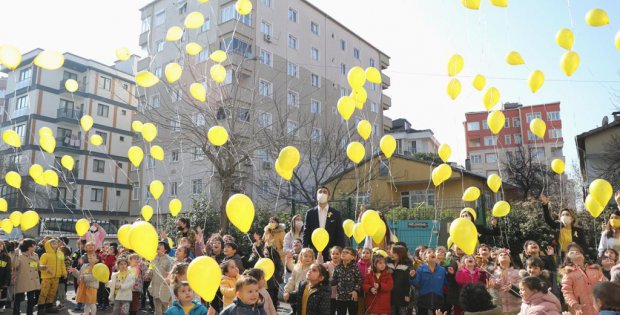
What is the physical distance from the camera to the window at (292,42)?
31450 millimetres

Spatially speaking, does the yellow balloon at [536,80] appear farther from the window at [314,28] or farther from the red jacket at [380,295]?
the window at [314,28]

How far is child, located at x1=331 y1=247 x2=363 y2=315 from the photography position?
6164 mm

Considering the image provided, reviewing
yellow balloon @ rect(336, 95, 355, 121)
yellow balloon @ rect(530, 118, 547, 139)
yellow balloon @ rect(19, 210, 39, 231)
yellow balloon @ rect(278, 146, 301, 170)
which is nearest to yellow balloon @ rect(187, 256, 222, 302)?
yellow balloon @ rect(278, 146, 301, 170)

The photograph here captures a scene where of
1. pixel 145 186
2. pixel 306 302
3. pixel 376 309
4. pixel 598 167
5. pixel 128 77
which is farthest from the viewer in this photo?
pixel 128 77

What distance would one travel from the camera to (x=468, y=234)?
5328 millimetres

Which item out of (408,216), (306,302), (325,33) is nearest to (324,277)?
(306,302)

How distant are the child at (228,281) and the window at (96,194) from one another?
37.5 metres

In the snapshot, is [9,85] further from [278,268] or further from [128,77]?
[278,268]

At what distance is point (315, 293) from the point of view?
5.88 meters

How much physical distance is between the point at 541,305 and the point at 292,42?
29.5 m

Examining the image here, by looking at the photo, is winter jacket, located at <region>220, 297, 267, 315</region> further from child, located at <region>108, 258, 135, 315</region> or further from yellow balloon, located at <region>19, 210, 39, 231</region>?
yellow balloon, located at <region>19, 210, 39, 231</region>

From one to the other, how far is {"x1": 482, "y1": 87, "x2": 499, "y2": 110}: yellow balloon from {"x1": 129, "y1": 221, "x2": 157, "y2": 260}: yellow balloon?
562cm

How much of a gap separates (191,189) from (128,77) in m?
18.8

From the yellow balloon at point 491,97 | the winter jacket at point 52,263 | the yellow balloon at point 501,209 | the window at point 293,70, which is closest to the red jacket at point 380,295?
the yellow balloon at point 501,209
